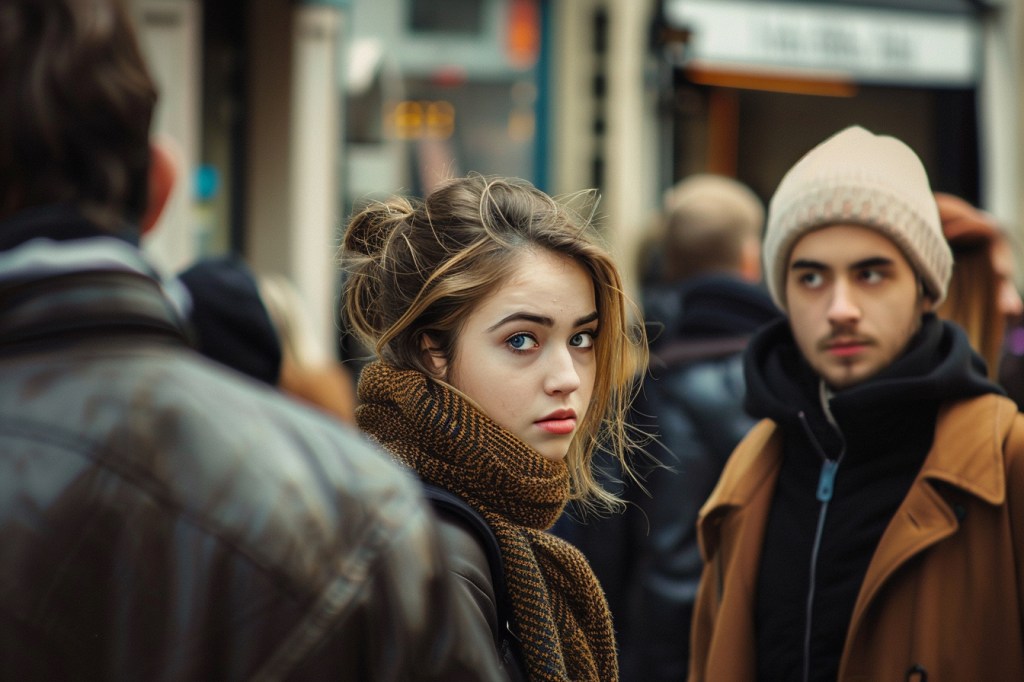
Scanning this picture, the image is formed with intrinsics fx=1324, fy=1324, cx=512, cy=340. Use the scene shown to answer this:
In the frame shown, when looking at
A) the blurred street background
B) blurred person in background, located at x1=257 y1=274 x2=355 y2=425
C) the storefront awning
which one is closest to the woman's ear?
blurred person in background, located at x1=257 y1=274 x2=355 y2=425

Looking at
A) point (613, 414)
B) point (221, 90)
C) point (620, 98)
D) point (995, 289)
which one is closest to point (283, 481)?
point (613, 414)

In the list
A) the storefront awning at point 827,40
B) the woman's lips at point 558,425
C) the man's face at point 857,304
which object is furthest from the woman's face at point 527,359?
the storefront awning at point 827,40

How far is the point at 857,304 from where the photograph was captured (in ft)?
8.76

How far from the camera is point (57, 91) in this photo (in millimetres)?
1275

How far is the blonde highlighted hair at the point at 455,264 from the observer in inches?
90.4

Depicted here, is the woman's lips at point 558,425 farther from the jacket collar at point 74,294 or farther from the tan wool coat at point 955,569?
the jacket collar at point 74,294

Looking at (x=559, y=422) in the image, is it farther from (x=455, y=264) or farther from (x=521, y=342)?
(x=455, y=264)

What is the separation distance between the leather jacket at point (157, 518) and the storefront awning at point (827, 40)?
9526 mm

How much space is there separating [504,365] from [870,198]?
36.1 inches

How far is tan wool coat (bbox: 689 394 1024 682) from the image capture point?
7.91 feet

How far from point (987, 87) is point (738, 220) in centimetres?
890

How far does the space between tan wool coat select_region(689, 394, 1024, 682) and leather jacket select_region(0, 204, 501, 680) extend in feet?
4.86

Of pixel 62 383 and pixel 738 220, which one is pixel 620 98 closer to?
pixel 738 220

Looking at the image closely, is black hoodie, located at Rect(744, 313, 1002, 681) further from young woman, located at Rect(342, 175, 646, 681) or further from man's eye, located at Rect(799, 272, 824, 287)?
young woman, located at Rect(342, 175, 646, 681)
